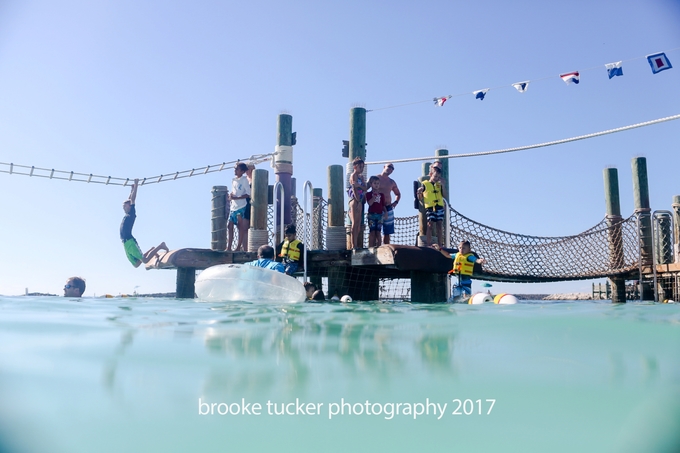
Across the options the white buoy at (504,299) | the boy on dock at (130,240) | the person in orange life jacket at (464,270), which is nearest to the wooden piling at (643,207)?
the person in orange life jacket at (464,270)

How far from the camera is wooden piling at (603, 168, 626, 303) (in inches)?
499

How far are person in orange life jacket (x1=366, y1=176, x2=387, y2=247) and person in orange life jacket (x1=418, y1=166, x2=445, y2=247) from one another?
74 centimetres

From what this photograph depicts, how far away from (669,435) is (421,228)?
329 inches

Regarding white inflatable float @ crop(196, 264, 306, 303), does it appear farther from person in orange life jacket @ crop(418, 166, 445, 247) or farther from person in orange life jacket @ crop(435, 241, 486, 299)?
person in orange life jacket @ crop(418, 166, 445, 247)

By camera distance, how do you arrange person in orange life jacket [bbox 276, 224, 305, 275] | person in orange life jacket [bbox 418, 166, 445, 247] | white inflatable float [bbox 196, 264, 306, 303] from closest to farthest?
white inflatable float [bbox 196, 264, 306, 303] → person in orange life jacket [bbox 276, 224, 305, 275] → person in orange life jacket [bbox 418, 166, 445, 247]

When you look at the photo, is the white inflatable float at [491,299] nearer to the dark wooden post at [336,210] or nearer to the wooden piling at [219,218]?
the dark wooden post at [336,210]

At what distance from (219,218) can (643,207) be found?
350 inches

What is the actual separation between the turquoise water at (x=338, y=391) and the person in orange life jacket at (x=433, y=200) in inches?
253

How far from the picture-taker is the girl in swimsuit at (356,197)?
9.03m

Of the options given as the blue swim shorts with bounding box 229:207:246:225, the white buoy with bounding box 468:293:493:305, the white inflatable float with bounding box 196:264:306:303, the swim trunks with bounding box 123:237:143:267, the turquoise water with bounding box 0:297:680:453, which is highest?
the blue swim shorts with bounding box 229:207:246:225

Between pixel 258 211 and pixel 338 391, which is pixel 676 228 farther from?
pixel 338 391

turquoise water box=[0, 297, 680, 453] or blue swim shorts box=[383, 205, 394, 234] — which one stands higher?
blue swim shorts box=[383, 205, 394, 234]

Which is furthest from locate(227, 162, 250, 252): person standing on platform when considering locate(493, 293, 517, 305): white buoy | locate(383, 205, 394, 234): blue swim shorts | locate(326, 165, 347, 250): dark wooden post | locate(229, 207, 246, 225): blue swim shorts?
locate(493, 293, 517, 305): white buoy

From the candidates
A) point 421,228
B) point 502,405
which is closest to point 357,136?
point 421,228
